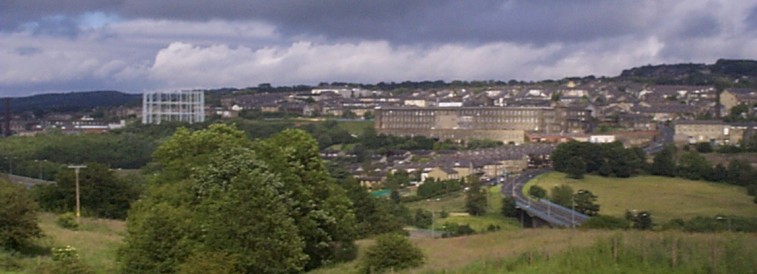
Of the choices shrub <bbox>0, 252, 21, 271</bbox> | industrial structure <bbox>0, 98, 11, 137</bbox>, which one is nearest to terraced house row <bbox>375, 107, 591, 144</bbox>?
industrial structure <bbox>0, 98, 11, 137</bbox>

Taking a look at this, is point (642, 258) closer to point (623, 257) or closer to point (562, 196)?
point (623, 257)

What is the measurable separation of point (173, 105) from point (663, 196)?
47971 mm

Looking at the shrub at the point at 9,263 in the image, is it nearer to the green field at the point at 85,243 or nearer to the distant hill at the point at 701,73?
the green field at the point at 85,243

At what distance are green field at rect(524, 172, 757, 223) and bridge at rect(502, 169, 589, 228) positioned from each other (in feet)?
4.18

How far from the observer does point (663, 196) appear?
3847 centimetres

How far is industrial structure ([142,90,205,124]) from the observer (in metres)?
75.1

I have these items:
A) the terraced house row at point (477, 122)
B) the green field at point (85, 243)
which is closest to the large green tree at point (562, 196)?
the green field at point (85, 243)

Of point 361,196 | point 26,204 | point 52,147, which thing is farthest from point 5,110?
point 26,204

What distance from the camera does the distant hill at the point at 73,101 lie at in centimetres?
9062

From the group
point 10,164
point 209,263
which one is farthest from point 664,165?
point 10,164

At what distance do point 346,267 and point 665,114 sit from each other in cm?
5545

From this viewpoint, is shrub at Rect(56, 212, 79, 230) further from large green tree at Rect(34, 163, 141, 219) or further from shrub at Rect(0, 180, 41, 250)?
shrub at Rect(0, 180, 41, 250)

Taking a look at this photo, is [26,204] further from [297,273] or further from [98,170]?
[98,170]

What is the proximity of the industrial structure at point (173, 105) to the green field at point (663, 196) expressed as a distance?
37.7m
